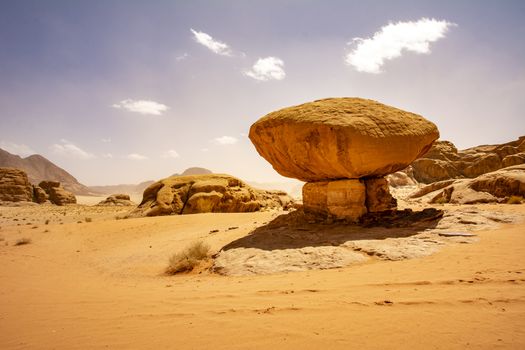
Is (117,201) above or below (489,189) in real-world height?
below

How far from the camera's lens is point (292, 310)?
10.7 ft

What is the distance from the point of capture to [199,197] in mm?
13570

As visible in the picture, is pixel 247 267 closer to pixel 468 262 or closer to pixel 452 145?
pixel 468 262

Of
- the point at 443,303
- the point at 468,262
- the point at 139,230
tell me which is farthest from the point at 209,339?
the point at 139,230

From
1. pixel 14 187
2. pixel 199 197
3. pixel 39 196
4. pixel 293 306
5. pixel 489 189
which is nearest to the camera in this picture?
pixel 293 306

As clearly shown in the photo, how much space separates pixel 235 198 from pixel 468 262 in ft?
36.0

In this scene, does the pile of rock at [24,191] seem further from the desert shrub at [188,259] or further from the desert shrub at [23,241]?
the desert shrub at [188,259]

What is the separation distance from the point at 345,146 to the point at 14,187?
39029mm

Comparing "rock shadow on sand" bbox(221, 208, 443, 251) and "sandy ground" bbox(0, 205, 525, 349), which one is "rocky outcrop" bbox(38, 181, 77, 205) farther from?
"rock shadow on sand" bbox(221, 208, 443, 251)

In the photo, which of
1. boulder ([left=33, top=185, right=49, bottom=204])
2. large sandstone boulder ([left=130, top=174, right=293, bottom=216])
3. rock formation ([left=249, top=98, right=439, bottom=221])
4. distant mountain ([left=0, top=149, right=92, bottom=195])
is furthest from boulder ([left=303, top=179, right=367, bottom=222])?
distant mountain ([left=0, top=149, right=92, bottom=195])

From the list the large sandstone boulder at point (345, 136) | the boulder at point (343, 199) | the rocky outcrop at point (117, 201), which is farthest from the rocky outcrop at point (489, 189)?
the rocky outcrop at point (117, 201)

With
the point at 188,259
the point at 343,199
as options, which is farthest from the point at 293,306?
the point at 343,199

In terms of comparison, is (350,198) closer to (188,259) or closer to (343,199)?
(343,199)

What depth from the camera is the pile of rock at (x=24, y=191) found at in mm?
33125
